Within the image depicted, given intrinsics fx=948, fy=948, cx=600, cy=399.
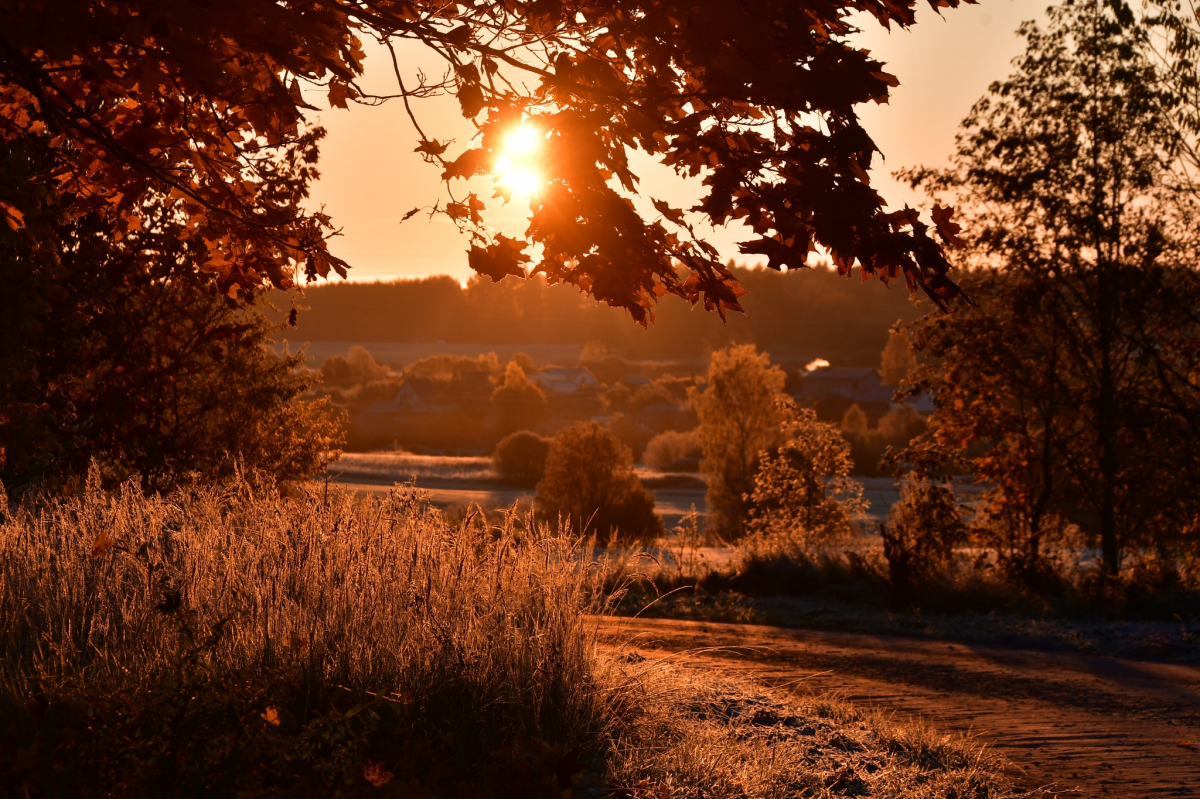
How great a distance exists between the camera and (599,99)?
4.00m

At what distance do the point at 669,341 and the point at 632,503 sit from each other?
3789 inches

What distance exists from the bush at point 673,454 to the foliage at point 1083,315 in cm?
4278

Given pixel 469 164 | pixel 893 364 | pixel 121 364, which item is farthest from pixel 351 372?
pixel 469 164

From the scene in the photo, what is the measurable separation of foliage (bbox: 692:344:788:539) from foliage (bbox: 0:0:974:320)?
2995 cm

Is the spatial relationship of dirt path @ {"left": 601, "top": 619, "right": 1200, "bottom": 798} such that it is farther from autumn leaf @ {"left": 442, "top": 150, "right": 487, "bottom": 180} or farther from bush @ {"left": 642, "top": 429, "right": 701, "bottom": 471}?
bush @ {"left": 642, "top": 429, "right": 701, "bottom": 471}

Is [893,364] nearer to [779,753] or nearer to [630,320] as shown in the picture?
[630,320]

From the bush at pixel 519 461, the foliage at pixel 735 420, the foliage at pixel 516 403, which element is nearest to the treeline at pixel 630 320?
the foliage at pixel 516 403

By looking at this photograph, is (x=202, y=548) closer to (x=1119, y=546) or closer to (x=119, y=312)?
(x=119, y=312)

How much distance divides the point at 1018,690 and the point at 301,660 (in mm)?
5211

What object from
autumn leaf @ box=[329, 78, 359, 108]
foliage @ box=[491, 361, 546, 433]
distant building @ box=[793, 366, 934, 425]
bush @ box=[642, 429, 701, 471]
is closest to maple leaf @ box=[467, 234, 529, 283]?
autumn leaf @ box=[329, 78, 359, 108]

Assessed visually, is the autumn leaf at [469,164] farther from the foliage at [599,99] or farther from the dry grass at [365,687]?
the dry grass at [365,687]

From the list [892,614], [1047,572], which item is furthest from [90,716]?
[1047,572]

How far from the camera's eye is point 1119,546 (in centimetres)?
1379

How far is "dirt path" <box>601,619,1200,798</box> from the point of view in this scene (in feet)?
A: 16.8
